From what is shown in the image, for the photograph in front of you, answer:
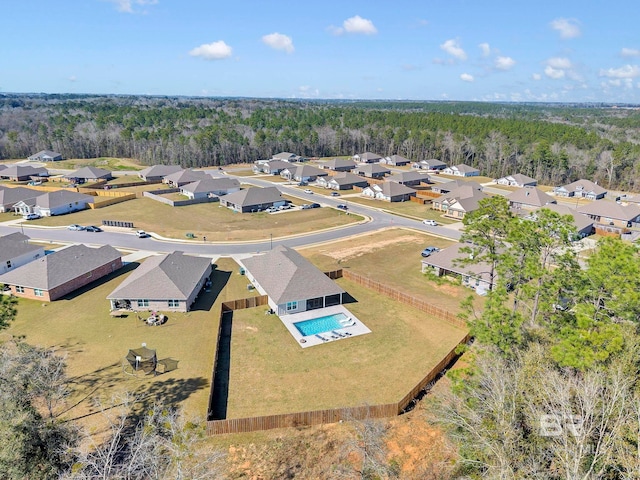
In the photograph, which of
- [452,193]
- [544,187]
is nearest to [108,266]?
[452,193]

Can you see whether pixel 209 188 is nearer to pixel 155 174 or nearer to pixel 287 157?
pixel 155 174

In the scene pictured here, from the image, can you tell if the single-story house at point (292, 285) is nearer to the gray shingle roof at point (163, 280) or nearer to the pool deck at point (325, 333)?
the pool deck at point (325, 333)

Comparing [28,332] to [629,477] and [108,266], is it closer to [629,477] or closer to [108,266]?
[108,266]

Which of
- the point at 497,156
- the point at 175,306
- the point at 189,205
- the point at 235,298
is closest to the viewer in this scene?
the point at 175,306

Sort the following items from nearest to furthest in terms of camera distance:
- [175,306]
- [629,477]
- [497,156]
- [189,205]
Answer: [629,477] < [175,306] < [189,205] < [497,156]

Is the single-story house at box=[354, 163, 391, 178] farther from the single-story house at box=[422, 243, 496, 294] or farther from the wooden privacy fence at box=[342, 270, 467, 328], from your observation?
the wooden privacy fence at box=[342, 270, 467, 328]

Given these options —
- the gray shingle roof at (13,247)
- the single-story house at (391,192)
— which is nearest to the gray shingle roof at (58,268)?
the gray shingle roof at (13,247)
